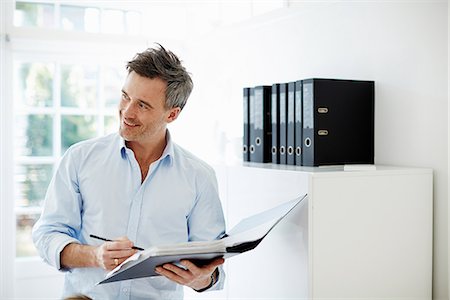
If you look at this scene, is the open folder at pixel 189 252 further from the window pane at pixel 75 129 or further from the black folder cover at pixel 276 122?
the window pane at pixel 75 129

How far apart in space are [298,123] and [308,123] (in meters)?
0.08

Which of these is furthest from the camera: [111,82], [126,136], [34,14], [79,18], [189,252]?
[111,82]

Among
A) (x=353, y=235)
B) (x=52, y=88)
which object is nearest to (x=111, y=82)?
(x=52, y=88)

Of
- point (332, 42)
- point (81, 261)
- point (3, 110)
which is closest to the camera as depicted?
point (81, 261)

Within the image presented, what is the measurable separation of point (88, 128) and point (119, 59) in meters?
0.50

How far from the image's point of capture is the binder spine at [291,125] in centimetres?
254

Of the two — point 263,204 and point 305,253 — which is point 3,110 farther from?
point 305,253

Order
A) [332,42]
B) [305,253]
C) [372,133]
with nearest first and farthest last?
[305,253]
[372,133]
[332,42]

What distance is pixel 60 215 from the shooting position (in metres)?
2.11

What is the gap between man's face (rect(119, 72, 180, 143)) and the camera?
2158mm

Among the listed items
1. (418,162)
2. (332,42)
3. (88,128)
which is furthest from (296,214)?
(88,128)

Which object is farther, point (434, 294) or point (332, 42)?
point (332, 42)

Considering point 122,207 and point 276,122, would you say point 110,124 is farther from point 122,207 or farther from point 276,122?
point 122,207

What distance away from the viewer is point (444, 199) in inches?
88.3
